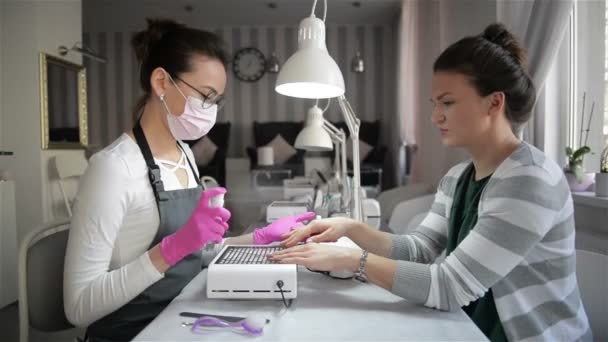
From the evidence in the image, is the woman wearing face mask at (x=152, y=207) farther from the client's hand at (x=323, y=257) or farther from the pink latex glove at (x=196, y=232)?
the client's hand at (x=323, y=257)

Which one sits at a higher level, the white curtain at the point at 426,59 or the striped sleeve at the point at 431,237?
the white curtain at the point at 426,59

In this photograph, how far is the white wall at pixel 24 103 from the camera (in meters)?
3.22

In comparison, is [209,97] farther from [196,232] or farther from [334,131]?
[334,131]

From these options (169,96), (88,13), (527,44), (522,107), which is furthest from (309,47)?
(88,13)

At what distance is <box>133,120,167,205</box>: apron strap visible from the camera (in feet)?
3.50

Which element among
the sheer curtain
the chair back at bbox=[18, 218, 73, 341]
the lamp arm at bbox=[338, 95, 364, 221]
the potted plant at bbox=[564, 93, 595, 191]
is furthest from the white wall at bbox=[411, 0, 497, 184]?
the chair back at bbox=[18, 218, 73, 341]

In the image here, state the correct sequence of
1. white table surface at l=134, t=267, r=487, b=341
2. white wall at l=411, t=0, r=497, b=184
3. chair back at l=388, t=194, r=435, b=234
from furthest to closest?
1. white wall at l=411, t=0, r=497, b=184
2. chair back at l=388, t=194, r=435, b=234
3. white table surface at l=134, t=267, r=487, b=341

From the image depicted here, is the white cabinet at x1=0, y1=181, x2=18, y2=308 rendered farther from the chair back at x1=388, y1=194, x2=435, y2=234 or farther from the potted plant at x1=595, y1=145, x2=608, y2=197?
the potted plant at x1=595, y1=145, x2=608, y2=197

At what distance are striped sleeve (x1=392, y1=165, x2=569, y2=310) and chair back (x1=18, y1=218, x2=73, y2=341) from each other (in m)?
0.83

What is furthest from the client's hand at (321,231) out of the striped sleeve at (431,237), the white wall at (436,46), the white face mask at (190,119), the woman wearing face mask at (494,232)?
the white wall at (436,46)

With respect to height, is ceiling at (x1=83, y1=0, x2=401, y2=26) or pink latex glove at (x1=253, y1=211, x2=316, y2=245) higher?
ceiling at (x1=83, y1=0, x2=401, y2=26)

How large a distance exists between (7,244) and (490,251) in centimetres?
306

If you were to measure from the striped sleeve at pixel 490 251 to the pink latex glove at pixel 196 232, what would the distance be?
0.42 m

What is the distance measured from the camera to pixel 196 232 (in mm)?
895
